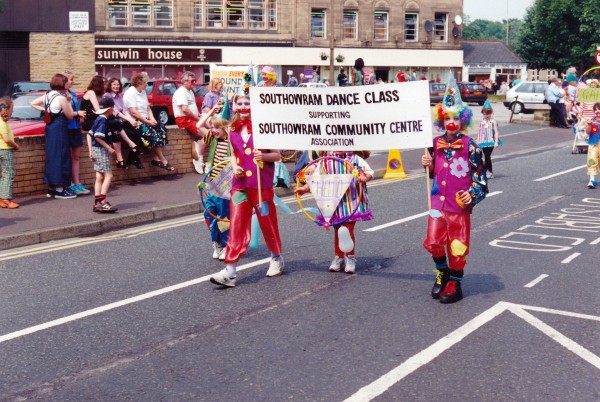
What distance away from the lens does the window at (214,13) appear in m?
46.4

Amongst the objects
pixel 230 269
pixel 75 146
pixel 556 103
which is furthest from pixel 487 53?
pixel 230 269

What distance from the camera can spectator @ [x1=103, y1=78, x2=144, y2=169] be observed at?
40.9 feet

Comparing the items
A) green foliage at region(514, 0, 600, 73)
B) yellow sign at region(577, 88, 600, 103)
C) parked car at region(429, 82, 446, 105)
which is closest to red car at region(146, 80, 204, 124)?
yellow sign at region(577, 88, 600, 103)

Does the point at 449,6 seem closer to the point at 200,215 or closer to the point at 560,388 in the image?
the point at 200,215

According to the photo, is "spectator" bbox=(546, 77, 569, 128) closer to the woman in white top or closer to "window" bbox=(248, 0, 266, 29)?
the woman in white top

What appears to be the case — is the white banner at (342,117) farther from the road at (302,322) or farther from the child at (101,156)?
the child at (101,156)

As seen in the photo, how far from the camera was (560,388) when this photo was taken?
4422 mm

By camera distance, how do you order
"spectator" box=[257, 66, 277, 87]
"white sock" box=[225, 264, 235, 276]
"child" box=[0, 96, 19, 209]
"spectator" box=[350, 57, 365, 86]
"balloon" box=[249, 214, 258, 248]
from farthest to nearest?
"spectator" box=[350, 57, 365, 86], "child" box=[0, 96, 19, 209], "spectator" box=[257, 66, 277, 87], "balloon" box=[249, 214, 258, 248], "white sock" box=[225, 264, 235, 276]

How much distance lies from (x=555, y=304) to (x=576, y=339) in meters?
0.90

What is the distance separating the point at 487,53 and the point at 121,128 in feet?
202

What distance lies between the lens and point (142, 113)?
1309 centimetres

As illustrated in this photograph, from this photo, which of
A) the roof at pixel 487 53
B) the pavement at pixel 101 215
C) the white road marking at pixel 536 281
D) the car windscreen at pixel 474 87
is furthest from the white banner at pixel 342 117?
the roof at pixel 487 53

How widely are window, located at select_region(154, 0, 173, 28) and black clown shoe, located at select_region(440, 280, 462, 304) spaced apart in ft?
137

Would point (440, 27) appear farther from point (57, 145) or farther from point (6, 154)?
point (6, 154)
